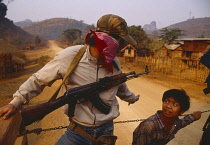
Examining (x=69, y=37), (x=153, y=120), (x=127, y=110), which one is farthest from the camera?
(x=69, y=37)

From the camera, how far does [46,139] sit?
423 centimetres

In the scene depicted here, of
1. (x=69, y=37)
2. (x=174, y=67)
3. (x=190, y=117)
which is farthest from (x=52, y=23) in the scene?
(x=190, y=117)

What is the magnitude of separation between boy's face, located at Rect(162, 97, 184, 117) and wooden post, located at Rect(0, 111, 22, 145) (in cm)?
178

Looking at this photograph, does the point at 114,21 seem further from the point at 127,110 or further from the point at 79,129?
the point at 127,110

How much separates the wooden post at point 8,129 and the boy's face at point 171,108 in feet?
5.84

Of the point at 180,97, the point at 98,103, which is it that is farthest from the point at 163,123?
the point at 98,103

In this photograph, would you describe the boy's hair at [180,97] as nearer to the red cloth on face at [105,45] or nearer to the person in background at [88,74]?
the person in background at [88,74]

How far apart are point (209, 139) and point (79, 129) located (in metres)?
2.00

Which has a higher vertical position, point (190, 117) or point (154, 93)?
point (190, 117)

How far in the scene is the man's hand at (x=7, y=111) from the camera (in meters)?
1.24

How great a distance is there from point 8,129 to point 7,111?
0.23 m

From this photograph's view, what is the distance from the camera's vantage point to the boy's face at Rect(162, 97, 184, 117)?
6.69 feet

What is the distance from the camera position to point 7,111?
1.28 metres

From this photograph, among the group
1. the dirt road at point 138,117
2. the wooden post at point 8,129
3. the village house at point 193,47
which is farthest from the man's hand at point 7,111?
the village house at point 193,47
